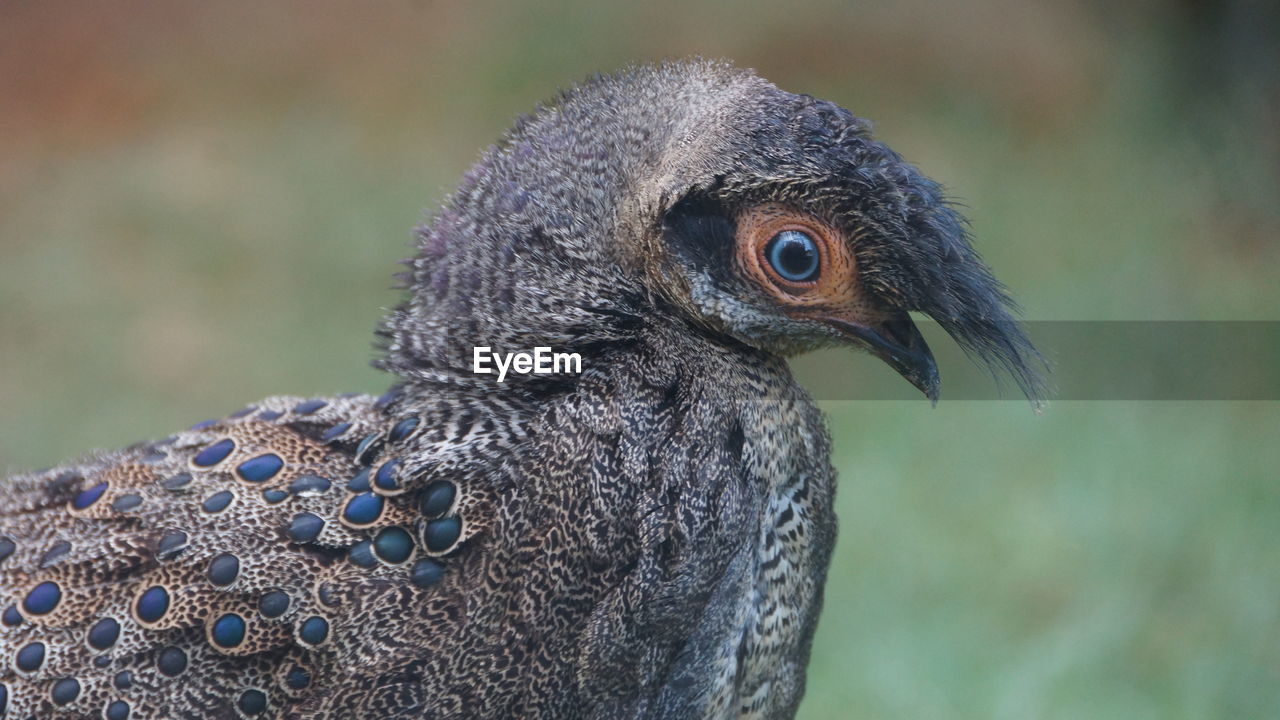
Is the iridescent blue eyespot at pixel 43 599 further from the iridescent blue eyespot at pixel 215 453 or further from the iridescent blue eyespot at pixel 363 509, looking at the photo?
the iridescent blue eyespot at pixel 363 509

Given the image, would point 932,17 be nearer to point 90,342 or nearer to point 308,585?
point 90,342

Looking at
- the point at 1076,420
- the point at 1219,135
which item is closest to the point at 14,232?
the point at 1076,420

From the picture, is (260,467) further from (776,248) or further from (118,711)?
(776,248)

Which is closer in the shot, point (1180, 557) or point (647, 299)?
point (647, 299)

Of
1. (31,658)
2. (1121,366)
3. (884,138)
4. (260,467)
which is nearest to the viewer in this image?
(31,658)

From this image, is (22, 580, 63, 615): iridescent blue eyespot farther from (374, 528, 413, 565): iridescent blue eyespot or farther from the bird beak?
the bird beak

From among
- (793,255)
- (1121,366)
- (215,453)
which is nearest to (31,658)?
(215,453)

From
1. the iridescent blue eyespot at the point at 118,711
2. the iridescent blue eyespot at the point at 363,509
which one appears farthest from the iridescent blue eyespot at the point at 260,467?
the iridescent blue eyespot at the point at 118,711
